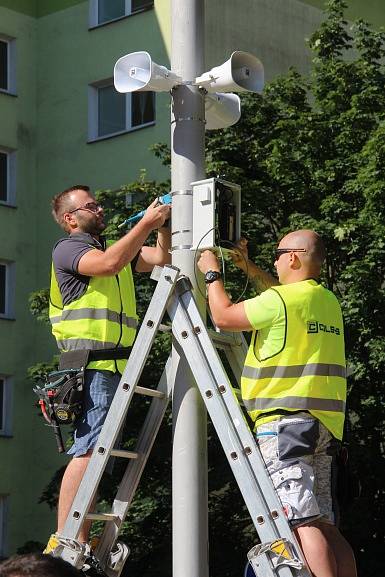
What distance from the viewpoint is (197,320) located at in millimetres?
6352

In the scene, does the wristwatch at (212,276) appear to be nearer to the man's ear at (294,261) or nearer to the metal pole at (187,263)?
the metal pole at (187,263)

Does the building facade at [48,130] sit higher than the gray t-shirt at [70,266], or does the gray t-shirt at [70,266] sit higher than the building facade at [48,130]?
the building facade at [48,130]

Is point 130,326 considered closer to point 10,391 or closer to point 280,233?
point 280,233

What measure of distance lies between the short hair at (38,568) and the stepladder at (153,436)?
8.71 feet

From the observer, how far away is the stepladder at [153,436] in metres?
5.86

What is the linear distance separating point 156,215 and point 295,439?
136 cm

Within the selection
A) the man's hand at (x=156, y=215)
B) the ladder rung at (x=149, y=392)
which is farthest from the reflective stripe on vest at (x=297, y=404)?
the man's hand at (x=156, y=215)

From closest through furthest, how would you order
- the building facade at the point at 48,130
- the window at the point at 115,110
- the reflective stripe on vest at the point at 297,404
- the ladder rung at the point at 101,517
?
the reflective stripe on vest at the point at 297,404 < the ladder rung at the point at 101,517 < the window at the point at 115,110 < the building facade at the point at 48,130

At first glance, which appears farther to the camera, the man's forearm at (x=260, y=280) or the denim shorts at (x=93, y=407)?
the man's forearm at (x=260, y=280)

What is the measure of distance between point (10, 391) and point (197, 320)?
74.9 ft

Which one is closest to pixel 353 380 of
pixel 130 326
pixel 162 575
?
pixel 162 575

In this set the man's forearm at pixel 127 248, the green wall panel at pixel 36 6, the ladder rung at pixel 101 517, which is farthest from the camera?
the green wall panel at pixel 36 6

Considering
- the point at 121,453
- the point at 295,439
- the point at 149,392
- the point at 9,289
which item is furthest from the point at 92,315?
the point at 9,289

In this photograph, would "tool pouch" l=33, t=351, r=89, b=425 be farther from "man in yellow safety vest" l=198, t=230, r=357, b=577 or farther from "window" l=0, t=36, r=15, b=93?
"window" l=0, t=36, r=15, b=93
